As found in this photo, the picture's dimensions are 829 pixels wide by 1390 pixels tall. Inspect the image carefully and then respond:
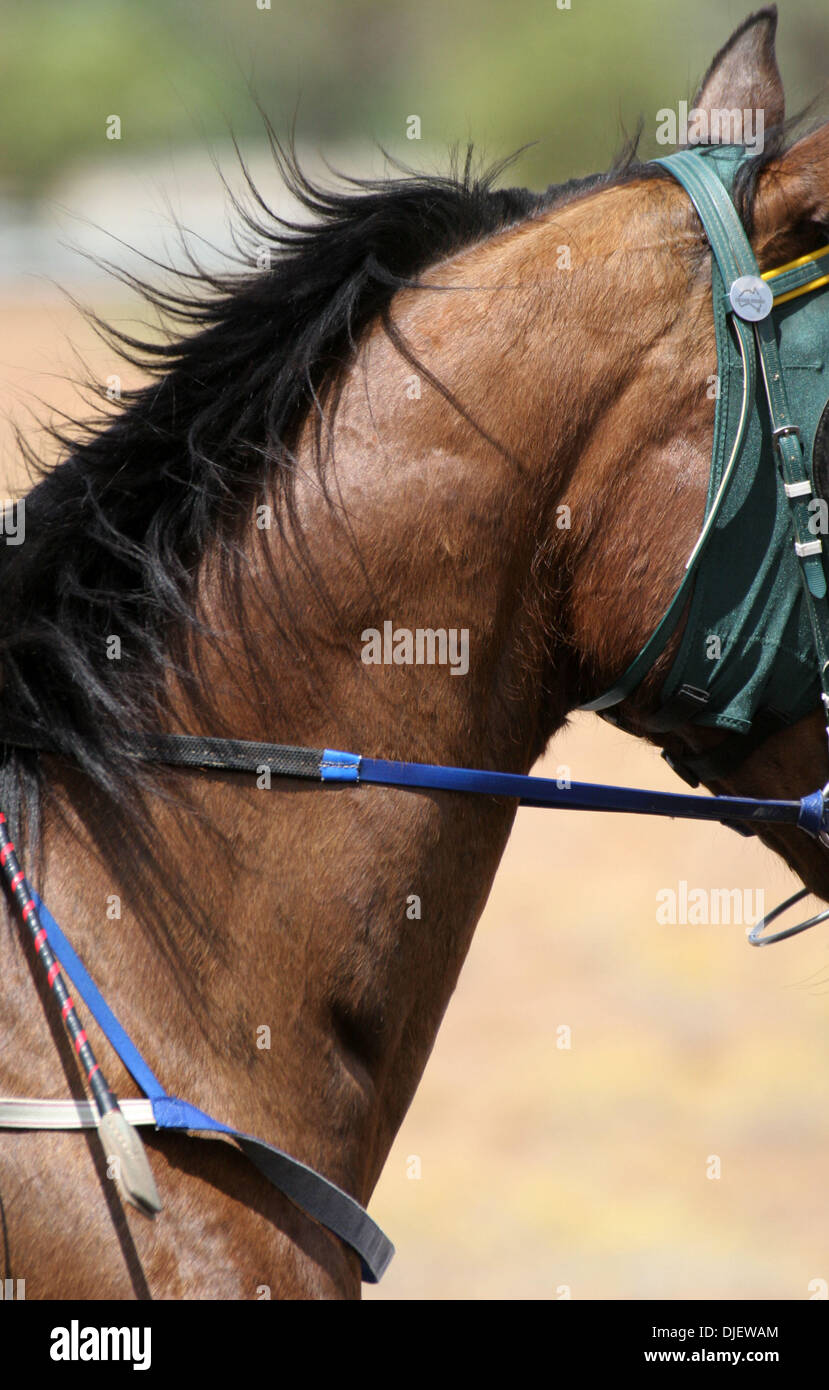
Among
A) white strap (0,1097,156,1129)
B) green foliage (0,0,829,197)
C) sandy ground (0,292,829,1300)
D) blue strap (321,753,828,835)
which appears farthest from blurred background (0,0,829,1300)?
green foliage (0,0,829,197)

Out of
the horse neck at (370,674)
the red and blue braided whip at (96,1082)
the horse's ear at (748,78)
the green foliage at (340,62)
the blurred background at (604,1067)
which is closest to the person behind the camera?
the red and blue braided whip at (96,1082)

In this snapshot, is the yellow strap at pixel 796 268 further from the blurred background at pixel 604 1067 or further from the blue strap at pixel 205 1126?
the blue strap at pixel 205 1126

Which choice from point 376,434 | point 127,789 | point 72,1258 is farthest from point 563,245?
point 72,1258

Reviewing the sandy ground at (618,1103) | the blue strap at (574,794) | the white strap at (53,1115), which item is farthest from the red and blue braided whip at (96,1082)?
the sandy ground at (618,1103)

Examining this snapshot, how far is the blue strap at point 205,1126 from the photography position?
4.99 feet

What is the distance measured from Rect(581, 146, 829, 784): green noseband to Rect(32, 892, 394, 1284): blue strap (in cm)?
77

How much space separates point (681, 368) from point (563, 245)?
0.25 metres

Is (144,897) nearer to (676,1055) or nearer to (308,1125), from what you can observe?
(308,1125)

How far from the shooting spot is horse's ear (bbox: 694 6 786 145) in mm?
1895

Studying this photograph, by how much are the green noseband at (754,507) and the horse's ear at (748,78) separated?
0.26 m

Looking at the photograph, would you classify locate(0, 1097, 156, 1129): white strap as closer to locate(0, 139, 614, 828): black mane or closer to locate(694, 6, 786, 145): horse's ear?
locate(0, 139, 614, 828): black mane

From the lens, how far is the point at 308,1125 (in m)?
1.63

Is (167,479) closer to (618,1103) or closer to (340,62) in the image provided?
(618,1103)

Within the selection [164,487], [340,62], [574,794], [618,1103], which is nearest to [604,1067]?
[618,1103]
